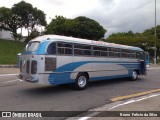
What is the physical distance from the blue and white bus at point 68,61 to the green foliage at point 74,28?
4208cm

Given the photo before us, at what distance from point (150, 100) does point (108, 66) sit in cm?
476

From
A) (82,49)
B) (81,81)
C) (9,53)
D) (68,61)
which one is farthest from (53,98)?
(9,53)

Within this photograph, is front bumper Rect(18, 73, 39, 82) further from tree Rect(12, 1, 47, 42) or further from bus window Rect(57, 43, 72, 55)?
tree Rect(12, 1, 47, 42)

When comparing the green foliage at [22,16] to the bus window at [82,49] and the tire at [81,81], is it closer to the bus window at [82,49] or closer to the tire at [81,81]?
the bus window at [82,49]

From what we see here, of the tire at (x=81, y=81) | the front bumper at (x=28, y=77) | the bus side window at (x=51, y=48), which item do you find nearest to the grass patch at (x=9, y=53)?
the tire at (x=81, y=81)

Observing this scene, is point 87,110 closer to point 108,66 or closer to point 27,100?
point 27,100

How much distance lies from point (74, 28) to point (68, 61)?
1832 inches

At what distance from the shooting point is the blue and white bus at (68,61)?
10.9 meters

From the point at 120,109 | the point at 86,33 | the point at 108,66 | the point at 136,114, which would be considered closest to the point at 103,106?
the point at 120,109

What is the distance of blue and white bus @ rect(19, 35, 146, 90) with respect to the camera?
10.9 metres

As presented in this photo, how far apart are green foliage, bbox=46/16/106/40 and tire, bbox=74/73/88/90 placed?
4466cm

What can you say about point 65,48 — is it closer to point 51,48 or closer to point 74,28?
point 51,48

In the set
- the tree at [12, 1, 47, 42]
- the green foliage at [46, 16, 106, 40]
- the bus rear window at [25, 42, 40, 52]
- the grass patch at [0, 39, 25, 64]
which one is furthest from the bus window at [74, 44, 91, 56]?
the tree at [12, 1, 47, 42]

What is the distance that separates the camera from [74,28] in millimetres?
58000
